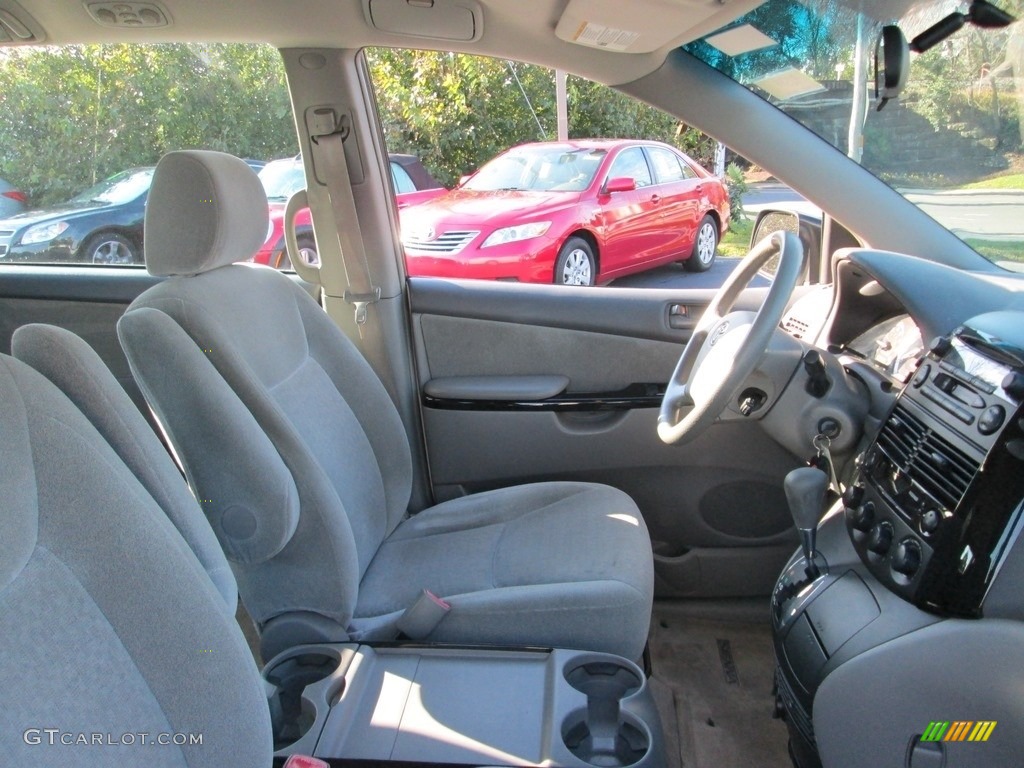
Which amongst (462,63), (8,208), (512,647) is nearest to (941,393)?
(512,647)

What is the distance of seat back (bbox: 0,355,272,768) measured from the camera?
0.72 meters

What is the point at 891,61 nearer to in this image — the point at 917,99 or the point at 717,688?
the point at 917,99

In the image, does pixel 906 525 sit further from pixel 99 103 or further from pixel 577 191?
pixel 99 103

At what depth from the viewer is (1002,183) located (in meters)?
1.51

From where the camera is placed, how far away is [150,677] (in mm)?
816

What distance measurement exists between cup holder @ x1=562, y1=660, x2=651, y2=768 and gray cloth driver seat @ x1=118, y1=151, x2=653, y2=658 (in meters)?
0.07

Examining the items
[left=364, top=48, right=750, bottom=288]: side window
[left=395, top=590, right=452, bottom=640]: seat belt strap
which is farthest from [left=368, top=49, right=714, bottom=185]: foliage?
[left=395, top=590, right=452, bottom=640]: seat belt strap

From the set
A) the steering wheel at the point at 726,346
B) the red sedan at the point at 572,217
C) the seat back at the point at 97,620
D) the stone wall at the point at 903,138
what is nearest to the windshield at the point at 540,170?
the red sedan at the point at 572,217

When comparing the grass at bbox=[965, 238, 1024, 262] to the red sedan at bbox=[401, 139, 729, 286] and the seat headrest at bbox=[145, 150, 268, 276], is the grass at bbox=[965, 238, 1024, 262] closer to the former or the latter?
the red sedan at bbox=[401, 139, 729, 286]

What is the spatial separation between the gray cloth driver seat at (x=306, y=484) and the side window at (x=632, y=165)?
1.61m

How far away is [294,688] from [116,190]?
1.56m

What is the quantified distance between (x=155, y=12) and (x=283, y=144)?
454 millimetres

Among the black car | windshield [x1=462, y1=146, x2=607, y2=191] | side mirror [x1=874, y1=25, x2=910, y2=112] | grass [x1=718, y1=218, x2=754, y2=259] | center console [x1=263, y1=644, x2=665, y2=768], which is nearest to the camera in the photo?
center console [x1=263, y1=644, x2=665, y2=768]

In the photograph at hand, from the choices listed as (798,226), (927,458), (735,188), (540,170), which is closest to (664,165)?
(540,170)
